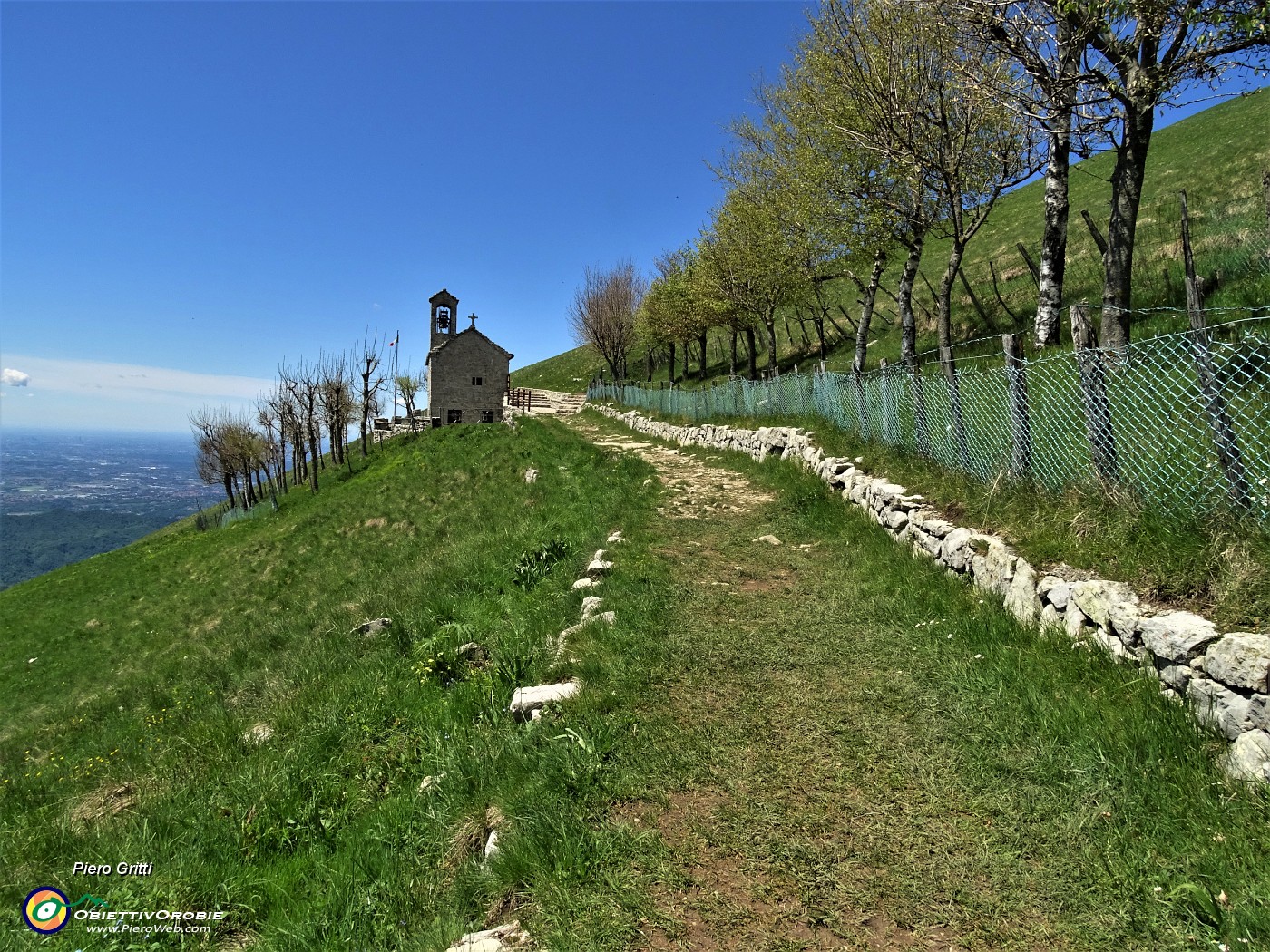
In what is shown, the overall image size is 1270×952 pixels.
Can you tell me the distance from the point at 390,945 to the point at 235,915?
1533 mm

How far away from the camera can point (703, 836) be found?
3.21 metres

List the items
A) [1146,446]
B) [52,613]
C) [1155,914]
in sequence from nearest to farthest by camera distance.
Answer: [1155,914] < [1146,446] < [52,613]

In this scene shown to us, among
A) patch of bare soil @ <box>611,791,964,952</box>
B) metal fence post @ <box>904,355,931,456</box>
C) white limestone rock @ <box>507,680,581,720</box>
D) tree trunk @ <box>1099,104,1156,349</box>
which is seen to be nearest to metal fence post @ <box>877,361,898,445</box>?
metal fence post @ <box>904,355,931,456</box>

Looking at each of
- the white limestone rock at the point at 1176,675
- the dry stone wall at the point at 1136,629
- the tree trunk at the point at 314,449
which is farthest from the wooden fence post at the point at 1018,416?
the tree trunk at the point at 314,449

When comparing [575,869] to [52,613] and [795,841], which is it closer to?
[795,841]

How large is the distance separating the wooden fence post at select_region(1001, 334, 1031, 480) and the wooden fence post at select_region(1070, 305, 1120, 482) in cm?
91

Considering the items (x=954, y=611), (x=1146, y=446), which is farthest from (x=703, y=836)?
(x=1146, y=446)

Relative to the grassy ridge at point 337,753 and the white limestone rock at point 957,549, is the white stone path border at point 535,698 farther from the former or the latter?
the white limestone rock at point 957,549

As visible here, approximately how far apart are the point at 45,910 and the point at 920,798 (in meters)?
5.96

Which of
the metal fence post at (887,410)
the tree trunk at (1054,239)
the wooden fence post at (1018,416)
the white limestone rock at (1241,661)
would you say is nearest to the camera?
the white limestone rock at (1241,661)

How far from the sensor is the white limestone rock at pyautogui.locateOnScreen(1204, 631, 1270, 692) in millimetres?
3057

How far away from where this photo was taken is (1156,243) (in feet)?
56.7

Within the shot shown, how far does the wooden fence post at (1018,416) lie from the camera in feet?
21.7
